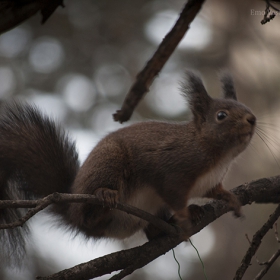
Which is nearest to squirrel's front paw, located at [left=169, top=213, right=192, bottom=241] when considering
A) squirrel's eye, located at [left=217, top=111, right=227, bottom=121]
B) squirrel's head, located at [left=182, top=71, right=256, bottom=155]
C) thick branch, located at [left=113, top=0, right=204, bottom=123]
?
squirrel's head, located at [left=182, top=71, right=256, bottom=155]

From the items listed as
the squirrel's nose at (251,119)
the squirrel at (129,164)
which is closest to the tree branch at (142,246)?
the squirrel at (129,164)

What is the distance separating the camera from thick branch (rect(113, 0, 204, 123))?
125 centimetres

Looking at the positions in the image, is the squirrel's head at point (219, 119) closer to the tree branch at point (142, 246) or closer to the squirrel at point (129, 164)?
the squirrel at point (129, 164)

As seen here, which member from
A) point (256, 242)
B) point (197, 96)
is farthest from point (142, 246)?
point (197, 96)

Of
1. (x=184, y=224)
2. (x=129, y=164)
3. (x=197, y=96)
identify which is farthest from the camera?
(x=197, y=96)

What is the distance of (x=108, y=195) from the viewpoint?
8.20ft

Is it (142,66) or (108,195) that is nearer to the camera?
(108,195)

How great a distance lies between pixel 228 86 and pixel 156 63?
6.76 ft

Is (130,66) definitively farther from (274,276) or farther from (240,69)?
(274,276)

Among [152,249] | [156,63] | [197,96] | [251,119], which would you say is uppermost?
[197,96]

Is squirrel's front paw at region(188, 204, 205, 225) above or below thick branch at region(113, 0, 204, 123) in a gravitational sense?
below

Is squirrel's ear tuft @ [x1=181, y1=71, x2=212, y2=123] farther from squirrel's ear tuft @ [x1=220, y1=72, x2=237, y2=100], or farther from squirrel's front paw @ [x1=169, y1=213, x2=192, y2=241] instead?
squirrel's front paw @ [x1=169, y1=213, x2=192, y2=241]

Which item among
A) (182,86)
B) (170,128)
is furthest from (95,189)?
(182,86)

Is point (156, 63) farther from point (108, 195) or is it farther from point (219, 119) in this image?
point (219, 119)
